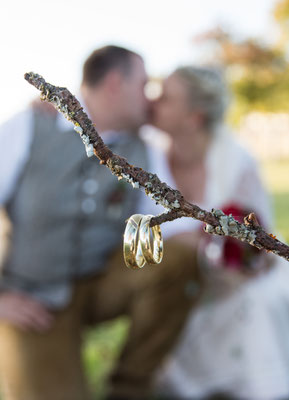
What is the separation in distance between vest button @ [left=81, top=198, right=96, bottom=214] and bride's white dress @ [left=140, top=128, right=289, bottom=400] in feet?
1.01

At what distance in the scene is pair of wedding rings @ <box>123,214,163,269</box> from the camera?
0.69 meters

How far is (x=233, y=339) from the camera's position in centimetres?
253

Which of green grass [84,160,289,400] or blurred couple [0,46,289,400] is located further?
green grass [84,160,289,400]

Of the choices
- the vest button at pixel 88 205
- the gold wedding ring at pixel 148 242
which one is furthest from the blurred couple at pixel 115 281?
the gold wedding ring at pixel 148 242

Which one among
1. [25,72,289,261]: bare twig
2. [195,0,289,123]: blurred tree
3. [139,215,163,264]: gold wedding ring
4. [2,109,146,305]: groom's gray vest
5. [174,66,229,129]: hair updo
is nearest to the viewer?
[25,72,289,261]: bare twig

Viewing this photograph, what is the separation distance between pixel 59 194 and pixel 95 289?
0.48 meters

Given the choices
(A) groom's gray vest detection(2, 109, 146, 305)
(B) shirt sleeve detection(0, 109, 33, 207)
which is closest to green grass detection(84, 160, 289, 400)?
(A) groom's gray vest detection(2, 109, 146, 305)

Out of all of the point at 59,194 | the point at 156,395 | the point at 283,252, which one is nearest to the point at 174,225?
the point at 59,194

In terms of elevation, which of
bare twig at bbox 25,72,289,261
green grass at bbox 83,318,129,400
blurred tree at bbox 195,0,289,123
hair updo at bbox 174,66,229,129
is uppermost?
blurred tree at bbox 195,0,289,123

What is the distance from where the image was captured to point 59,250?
2.37 m

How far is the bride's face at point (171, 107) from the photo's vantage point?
274 cm

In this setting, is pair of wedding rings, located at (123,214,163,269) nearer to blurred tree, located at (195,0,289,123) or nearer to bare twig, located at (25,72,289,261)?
bare twig, located at (25,72,289,261)

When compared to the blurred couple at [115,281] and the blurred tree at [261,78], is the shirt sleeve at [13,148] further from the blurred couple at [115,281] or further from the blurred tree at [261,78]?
the blurred tree at [261,78]

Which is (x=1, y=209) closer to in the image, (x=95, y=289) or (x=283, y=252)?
(x=95, y=289)
